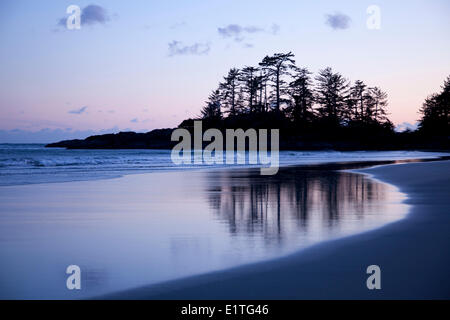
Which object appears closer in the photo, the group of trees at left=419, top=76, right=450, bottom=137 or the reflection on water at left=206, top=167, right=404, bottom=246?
the reflection on water at left=206, top=167, right=404, bottom=246

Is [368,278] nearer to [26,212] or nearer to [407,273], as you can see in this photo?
[407,273]

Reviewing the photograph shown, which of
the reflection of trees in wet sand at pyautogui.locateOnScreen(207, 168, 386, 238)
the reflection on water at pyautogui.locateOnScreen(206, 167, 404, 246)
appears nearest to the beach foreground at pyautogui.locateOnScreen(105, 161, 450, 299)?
the reflection on water at pyautogui.locateOnScreen(206, 167, 404, 246)

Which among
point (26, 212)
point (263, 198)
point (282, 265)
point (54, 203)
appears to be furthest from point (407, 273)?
point (54, 203)

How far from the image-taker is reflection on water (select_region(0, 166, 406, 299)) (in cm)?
462

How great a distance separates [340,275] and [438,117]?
250 ft

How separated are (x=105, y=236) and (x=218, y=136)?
202 feet

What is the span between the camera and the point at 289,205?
9.34 meters

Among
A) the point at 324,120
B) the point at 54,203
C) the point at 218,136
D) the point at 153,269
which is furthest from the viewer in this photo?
the point at 324,120

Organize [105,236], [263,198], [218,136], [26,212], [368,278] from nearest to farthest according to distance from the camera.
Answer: [368,278]
[105,236]
[26,212]
[263,198]
[218,136]

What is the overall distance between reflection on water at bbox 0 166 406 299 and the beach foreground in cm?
31

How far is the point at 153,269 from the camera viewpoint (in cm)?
471

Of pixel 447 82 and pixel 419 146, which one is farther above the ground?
pixel 447 82
